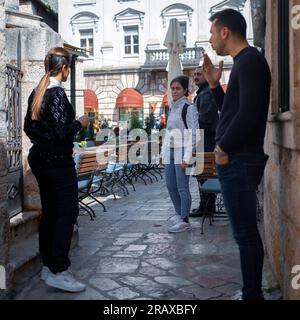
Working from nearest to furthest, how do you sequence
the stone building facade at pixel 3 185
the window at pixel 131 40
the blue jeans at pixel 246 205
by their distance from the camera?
1. the blue jeans at pixel 246 205
2. the stone building facade at pixel 3 185
3. the window at pixel 131 40

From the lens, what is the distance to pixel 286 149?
128 inches

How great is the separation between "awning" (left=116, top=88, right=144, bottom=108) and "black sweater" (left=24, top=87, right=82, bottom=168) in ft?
84.0

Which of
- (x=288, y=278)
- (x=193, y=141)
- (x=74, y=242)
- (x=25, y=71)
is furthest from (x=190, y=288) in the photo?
(x=25, y=71)

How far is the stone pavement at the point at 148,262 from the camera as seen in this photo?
3986mm

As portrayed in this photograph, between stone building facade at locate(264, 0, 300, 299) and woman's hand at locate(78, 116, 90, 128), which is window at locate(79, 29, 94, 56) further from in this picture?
stone building facade at locate(264, 0, 300, 299)

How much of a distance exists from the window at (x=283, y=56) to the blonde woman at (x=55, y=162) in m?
1.55

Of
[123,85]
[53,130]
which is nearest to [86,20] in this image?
[123,85]

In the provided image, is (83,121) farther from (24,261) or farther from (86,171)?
(86,171)

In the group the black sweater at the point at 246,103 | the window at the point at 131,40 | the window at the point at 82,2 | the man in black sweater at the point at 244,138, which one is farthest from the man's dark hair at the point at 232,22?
the window at the point at 82,2

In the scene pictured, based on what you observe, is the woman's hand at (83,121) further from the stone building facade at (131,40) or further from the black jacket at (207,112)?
the stone building facade at (131,40)

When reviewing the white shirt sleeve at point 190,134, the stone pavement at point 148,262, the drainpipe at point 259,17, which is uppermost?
the drainpipe at point 259,17

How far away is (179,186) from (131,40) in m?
28.5

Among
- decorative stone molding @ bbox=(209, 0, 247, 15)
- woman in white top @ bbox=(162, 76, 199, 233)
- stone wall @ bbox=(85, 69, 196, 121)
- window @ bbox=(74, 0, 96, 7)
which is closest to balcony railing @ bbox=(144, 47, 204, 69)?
stone wall @ bbox=(85, 69, 196, 121)

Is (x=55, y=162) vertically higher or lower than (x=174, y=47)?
lower
